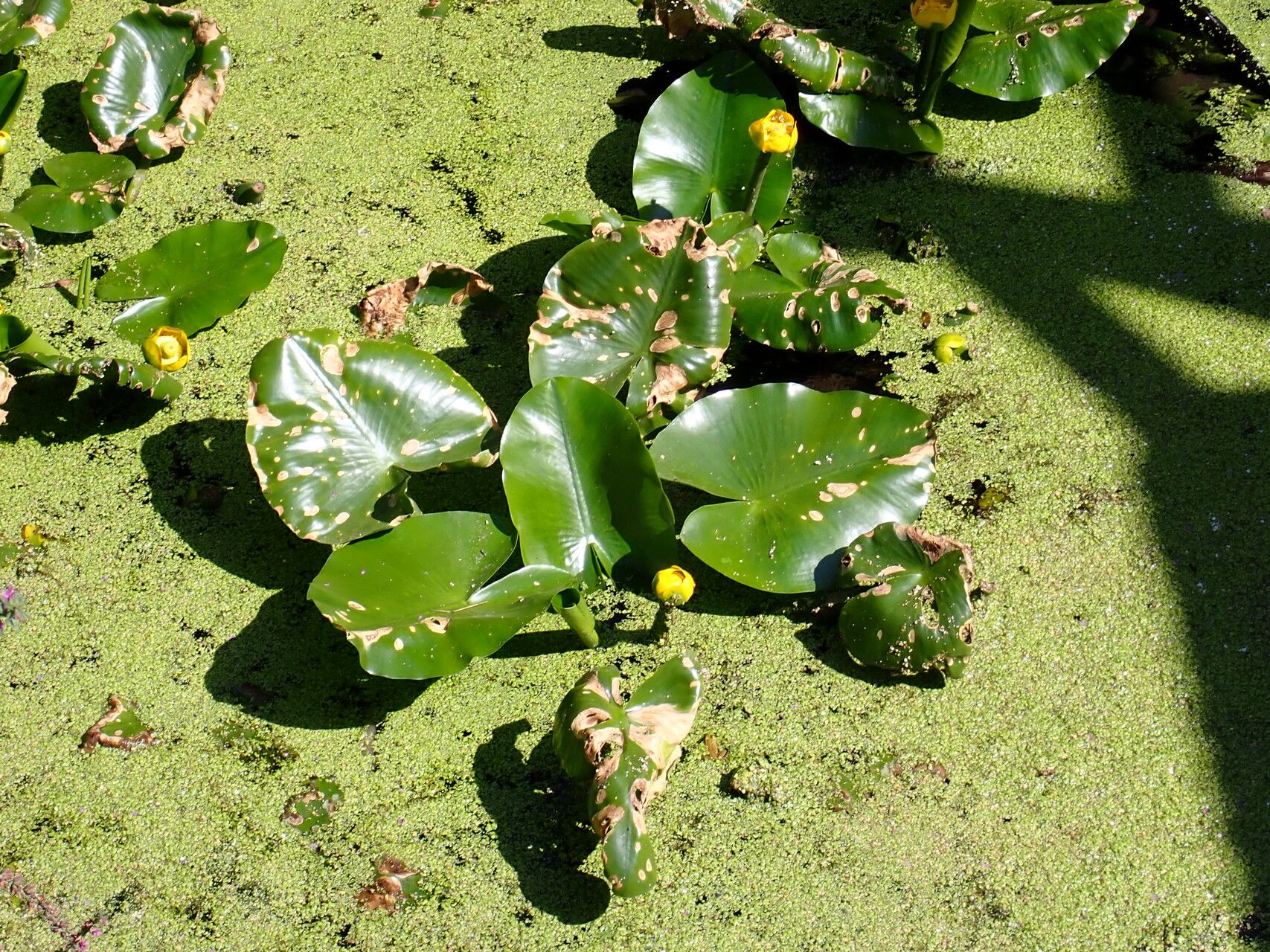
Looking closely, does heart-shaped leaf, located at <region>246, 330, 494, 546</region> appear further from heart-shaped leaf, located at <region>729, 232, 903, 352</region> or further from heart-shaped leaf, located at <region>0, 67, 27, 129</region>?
heart-shaped leaf, located at <region>0, 67, 27, 129</region>

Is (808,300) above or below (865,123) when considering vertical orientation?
below

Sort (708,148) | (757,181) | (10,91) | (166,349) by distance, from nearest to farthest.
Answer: (166,349) < (757,181) < (708,148) < (10,91)

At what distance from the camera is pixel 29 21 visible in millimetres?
2449

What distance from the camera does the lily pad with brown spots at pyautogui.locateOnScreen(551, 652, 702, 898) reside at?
1364 mm

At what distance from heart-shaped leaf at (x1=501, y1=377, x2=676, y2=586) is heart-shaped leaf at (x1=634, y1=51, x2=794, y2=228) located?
2.00 feet

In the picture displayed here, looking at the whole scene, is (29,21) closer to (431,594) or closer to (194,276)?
(194,276)

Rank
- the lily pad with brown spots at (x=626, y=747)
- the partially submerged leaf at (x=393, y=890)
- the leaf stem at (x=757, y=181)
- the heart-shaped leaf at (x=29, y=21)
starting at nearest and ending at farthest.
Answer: the lily pad with brown spots at (x=626, y=747) → the partially submerged leaf at (x=393, y=890) → the leaf stem at (x=757, y=181) → the heart-shaped leaf at (x=29, y=21)

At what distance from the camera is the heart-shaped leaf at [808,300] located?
1.85 m

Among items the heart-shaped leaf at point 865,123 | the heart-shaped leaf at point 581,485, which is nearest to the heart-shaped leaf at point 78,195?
the heart-shaped leaf at point 581,485

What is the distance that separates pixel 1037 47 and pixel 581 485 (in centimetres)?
139

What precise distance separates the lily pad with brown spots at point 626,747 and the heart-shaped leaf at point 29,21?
203cm

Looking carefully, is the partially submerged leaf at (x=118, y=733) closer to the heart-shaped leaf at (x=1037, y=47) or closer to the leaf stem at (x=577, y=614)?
the leaf stem at (x=577, y=614)

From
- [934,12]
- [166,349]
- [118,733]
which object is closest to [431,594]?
[118,733]

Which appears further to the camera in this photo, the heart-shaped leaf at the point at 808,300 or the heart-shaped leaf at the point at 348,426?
the heart-shaped leaf at the point at 808,300
